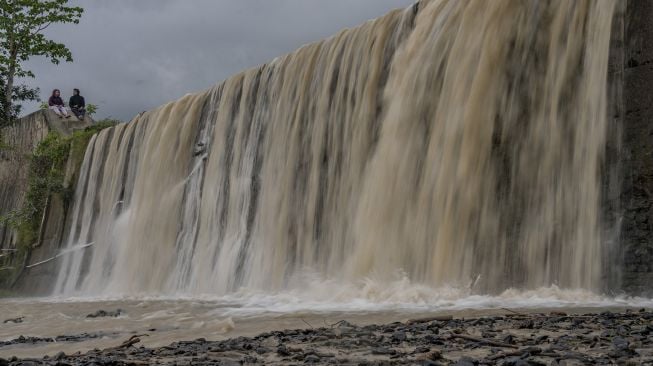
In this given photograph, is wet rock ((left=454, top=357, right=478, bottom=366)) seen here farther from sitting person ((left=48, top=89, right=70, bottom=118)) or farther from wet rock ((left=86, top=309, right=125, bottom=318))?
sitting person ((left=48, top=89, right=70, bottom=118))

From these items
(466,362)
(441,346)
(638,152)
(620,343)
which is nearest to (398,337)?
(441,346)

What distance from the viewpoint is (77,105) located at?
26.2 m

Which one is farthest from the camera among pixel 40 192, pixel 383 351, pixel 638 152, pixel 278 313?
pixel 40 192

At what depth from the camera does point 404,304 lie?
8633 millimetres

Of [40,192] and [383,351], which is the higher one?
[40,192]

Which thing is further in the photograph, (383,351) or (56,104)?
(56,104)

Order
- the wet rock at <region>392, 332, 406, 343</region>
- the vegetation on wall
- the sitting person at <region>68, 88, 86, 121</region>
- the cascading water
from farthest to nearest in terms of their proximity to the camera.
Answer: the sitting person at <region>68, 88, 86, 121</region>, the vegetation on wall, the cascading water, the wet rock at <region>392, 332, 406, 343</region>

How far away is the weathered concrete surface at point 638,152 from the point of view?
7898 mm

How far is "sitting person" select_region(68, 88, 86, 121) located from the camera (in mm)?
26109

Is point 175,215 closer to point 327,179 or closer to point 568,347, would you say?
point 327,179

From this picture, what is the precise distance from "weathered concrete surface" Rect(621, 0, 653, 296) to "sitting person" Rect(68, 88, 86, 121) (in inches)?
841

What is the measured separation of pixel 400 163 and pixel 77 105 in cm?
1828

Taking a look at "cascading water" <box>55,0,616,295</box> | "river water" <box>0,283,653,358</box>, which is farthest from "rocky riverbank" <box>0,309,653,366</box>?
"cascading water" <box>55,0,616,295</box>

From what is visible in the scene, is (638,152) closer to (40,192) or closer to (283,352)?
(283,352)
